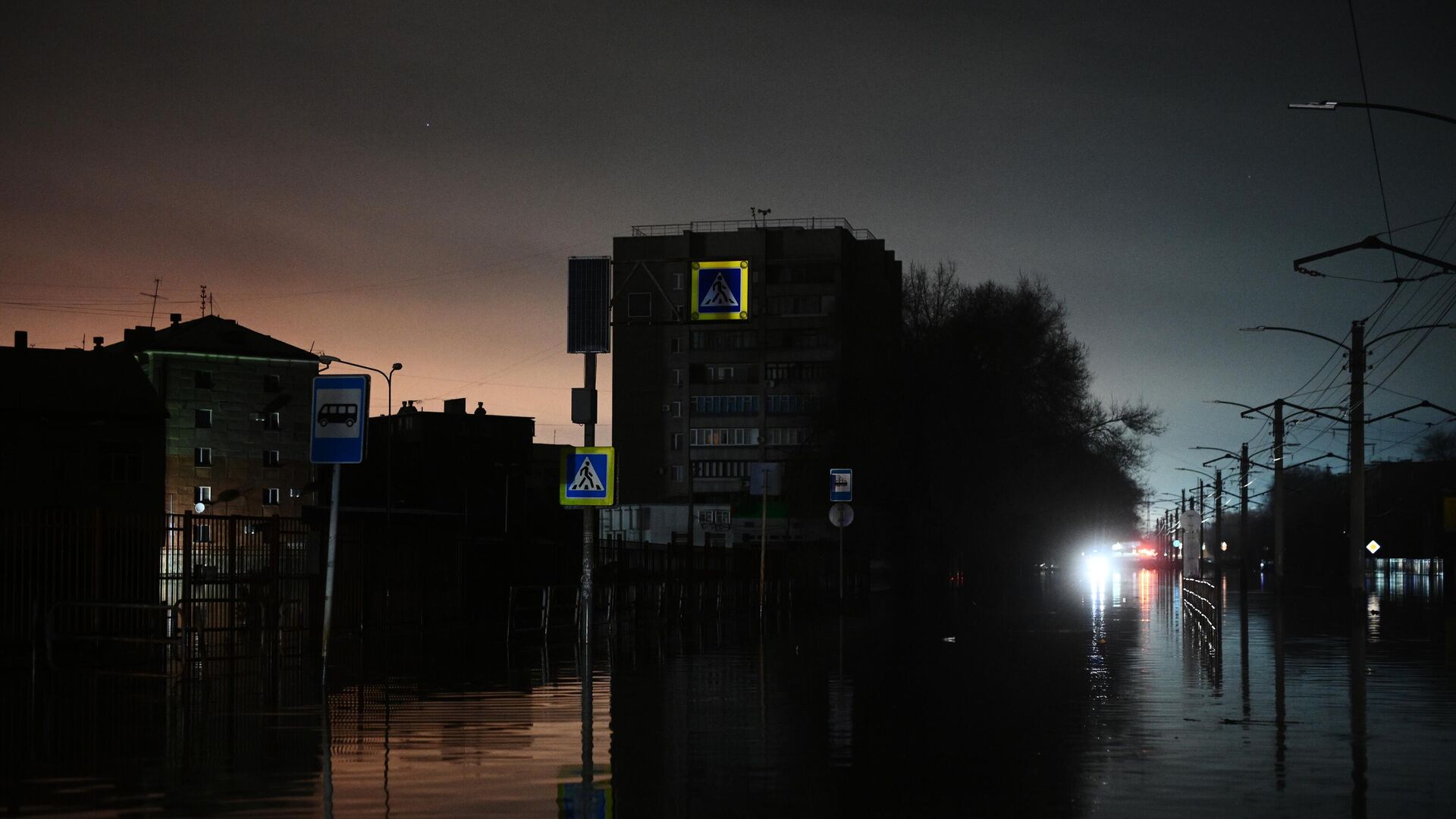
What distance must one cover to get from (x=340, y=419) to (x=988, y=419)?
4643 centimetres

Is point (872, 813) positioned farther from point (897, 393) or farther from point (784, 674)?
point (897, 393)

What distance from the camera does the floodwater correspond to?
10133mm

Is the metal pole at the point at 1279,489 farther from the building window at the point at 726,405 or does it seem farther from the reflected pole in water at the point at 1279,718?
the building window at the point at 726,405

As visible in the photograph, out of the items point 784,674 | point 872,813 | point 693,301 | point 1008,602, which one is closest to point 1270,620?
point 1008,602

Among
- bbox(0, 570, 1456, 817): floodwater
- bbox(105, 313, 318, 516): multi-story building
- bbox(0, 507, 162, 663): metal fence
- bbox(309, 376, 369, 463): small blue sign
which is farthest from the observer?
bbox(105, 313, 318, 516): multi-story building

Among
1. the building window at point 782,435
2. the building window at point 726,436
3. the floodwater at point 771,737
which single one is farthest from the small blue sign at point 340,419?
the building window at point 726,436

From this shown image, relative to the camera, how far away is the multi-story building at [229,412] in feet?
332

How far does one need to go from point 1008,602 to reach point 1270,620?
13378 mm

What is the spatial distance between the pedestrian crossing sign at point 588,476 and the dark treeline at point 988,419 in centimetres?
3794

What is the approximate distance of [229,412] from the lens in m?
103

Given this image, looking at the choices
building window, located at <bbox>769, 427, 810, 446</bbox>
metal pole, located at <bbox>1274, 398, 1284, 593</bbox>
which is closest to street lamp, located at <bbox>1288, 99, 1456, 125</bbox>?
metal pole, located at <bbox>1274, 398, 1284, 593</bbox>

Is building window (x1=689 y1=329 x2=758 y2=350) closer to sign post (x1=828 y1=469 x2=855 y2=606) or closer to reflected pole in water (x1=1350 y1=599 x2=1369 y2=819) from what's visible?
sign post (x1=828 y1=469 x2=855 y2=606)

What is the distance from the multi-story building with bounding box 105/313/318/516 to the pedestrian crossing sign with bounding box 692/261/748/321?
258 ft

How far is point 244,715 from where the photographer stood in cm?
1552
